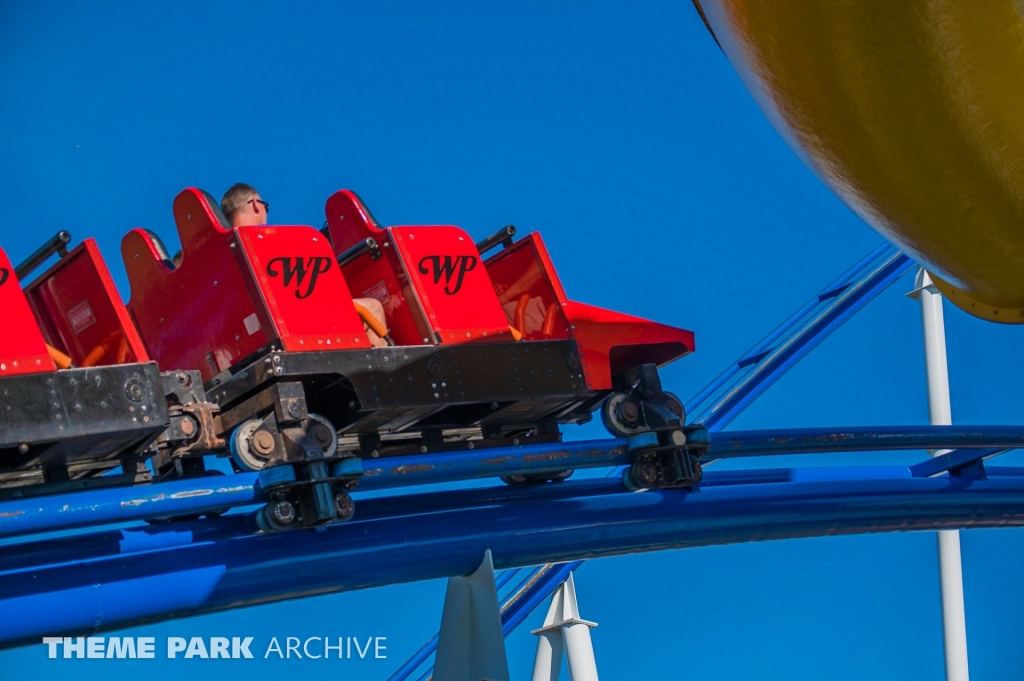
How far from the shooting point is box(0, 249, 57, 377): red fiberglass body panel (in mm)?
2270

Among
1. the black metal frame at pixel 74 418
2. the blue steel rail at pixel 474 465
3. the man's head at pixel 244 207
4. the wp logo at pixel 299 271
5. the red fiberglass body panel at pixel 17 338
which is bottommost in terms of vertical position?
the blue steel rail at pixel 474 465

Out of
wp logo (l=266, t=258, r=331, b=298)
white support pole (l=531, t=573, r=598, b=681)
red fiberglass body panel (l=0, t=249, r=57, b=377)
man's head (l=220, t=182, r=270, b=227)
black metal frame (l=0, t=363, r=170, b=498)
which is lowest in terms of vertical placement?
white support pole (l=531, t=573, r=598, b=681)

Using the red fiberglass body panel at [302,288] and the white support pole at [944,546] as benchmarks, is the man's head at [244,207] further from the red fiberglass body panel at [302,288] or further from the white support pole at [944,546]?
the white support pole at [944,546]

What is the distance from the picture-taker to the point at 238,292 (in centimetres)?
271

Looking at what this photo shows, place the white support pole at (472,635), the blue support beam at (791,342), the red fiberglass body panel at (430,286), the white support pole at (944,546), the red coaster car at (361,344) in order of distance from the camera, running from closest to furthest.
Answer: the white support pole at (472,635), the red coaster car at (361,344), the red fiberglass body panel at (430,286), the white support pole at (944,546), the blue support beam at (791,342)

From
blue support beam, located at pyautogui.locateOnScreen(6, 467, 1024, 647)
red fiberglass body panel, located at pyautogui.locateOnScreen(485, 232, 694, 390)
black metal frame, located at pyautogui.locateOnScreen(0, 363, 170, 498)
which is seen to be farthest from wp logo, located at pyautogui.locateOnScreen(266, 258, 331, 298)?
red fiberglass body panel, located at pyautogui.locateOnScreen(485, 232, 694, 390)

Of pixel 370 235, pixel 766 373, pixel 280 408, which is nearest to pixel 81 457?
pixel 280 408

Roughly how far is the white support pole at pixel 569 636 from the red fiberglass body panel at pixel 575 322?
851 millimetres

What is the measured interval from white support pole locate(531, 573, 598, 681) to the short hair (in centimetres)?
150

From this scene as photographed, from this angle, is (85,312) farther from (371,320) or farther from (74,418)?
(371,320)

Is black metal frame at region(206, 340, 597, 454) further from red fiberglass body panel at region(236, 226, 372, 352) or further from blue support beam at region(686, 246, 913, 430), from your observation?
blue support beam at region(686, 246, 913, 430)

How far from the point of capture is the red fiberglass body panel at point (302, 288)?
2.65 meters

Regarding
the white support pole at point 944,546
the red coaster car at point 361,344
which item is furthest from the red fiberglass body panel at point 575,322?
the white support pole at point 944,546

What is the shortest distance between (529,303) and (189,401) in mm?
916
